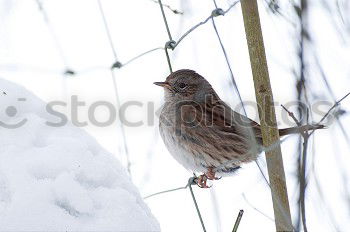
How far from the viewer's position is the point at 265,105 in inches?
89.7

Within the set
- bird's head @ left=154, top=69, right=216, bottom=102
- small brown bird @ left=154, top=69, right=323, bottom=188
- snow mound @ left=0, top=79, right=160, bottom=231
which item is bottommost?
snow mound @ left=0, top=79, right=160, bottom=231

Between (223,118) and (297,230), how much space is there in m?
2.22

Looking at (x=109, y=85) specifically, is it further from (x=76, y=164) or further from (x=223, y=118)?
(x=76, y=164)

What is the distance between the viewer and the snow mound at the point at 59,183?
2121 mm

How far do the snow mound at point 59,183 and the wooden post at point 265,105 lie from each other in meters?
0.47

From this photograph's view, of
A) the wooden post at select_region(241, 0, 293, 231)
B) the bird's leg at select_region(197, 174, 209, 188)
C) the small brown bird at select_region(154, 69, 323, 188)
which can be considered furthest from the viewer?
the small brown bird at select_region(154, 69, 323, 188)

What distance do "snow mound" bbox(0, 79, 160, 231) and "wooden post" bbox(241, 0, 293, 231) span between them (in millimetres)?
470

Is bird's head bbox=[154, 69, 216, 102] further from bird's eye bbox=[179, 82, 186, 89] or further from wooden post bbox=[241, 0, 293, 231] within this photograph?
wooden post bbox=[241, 0, 293, 231]

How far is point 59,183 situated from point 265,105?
79 centimetres

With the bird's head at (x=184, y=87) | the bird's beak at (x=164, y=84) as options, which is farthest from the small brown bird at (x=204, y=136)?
the bird's head at (x=184, y=87)

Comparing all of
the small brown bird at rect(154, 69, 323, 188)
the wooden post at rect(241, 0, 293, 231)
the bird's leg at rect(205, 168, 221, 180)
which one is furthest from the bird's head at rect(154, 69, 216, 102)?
the wooden post at rect(241, 0, 293, 231)

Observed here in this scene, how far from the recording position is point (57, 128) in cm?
257

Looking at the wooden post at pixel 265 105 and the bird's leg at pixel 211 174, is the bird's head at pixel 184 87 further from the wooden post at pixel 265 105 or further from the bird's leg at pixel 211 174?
the wooden post at pixel 265 105

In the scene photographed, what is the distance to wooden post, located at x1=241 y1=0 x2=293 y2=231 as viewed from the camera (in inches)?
88.2
